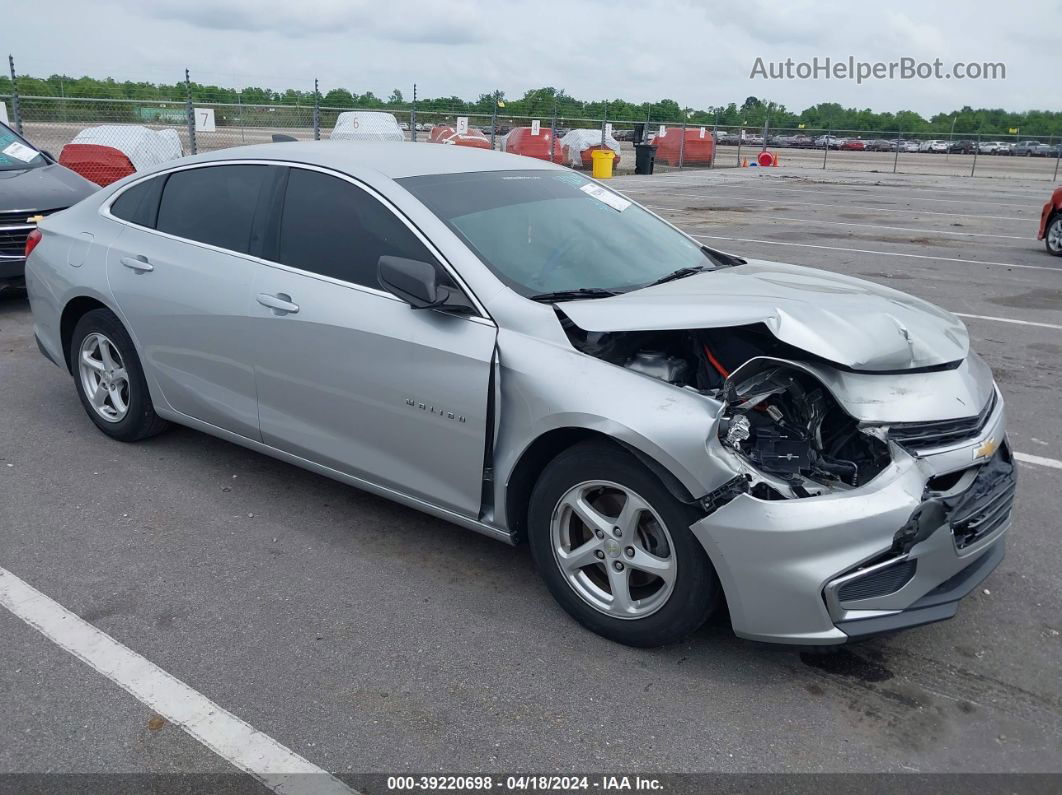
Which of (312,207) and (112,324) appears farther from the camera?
(112,324)

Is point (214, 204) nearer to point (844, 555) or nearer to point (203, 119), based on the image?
point (844, 555)

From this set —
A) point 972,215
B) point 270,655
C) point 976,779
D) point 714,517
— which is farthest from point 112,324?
point 972,215

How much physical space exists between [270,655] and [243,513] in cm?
126

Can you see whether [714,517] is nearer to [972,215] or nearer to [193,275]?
[193,275]

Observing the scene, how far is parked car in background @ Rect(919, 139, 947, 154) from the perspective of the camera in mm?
49791

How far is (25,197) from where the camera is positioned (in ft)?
26.5

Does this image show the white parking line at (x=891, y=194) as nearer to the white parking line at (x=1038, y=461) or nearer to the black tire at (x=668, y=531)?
the white parking line at (x=1038, y=461)

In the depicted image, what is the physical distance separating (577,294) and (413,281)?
0.65 metres

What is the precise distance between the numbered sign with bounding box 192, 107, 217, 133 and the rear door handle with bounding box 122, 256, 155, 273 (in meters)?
13.9

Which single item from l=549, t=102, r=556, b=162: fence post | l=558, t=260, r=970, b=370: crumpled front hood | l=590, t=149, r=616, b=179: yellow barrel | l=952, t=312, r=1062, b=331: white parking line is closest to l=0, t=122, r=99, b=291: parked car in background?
l=558, t=260, r=970, b=370: crumpled front hood

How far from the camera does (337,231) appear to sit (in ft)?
13.1

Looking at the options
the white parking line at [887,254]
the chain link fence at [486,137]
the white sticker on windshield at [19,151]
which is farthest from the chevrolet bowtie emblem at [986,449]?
the white parking line at [887,254]

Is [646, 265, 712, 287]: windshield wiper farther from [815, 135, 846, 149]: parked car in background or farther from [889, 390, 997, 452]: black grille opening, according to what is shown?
[815, 135, 846, 149]: parked car in background

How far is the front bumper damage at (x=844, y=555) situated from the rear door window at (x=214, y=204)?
2.65 meters
